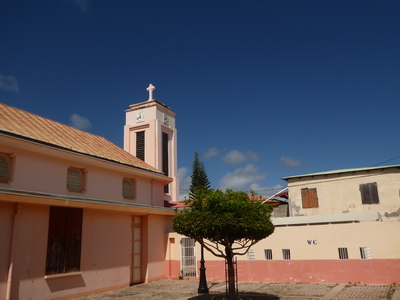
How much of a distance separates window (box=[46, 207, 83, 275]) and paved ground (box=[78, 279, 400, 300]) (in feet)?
5.13

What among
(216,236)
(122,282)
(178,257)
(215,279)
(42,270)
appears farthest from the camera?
(178,257)

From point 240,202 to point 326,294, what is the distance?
233 inches

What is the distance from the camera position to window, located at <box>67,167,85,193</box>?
14852 mm

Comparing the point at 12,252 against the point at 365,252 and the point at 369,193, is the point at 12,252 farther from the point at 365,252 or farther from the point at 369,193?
the point at 369,193

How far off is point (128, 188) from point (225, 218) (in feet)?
32.0

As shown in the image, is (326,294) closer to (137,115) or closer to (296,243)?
(296,243)

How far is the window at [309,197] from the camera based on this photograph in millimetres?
23656

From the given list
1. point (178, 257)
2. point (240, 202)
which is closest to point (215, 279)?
point (178, 257)

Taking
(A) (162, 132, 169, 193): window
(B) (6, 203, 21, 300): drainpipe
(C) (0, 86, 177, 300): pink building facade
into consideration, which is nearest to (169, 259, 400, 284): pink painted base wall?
(C) (0, 86, 177, 300): pink building facade

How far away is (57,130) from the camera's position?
55.8ft

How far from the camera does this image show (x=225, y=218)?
9445 millimetres

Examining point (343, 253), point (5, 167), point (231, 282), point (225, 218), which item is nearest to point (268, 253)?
point (343, 253)

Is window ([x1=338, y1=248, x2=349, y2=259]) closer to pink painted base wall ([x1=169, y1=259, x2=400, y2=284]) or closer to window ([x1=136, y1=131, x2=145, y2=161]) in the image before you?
pink painted base wall ([x1=169, y1=259, x2=400, y2=284])

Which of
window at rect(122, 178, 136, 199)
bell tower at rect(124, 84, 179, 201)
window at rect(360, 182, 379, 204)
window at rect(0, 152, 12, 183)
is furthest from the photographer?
bell tower at rect(124, 84, 179, 201)
